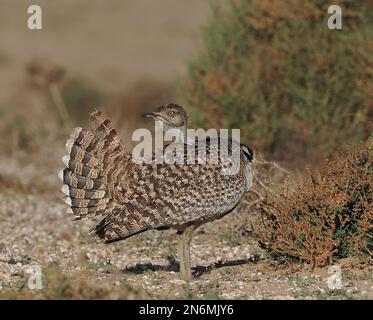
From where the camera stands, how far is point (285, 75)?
1254 centimetres

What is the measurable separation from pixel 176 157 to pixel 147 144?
13.4 feet

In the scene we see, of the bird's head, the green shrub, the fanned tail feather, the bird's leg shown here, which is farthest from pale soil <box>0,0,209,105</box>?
the bird's leg

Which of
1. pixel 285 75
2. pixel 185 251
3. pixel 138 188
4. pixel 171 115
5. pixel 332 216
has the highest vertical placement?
pixel 285 75

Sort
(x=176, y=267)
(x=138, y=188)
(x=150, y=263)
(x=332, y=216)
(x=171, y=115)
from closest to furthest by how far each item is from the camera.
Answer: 1. (x=138, y=188)
2. (x=332, y=216)
3. (x=171, y=115)
4. (x=176, y=267)
5. (x=150, y=263)

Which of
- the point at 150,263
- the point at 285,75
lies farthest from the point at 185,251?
the point at 285,75

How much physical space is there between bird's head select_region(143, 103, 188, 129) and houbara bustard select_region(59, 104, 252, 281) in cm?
56

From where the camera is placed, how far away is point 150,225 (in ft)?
23.7

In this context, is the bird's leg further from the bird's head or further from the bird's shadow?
the bird's head

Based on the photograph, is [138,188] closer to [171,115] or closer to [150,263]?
[171,115]

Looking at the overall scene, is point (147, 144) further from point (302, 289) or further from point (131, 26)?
point (131, 26)

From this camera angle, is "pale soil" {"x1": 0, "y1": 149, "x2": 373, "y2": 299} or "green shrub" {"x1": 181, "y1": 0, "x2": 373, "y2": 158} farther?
"green shrub" {"x1": 181, "y1": 0, "x2": 373, "y2": 158}

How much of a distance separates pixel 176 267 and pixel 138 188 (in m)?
1.32

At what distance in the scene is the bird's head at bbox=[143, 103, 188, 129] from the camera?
8.12 metres

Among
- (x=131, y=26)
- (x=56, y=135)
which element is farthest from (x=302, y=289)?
(x=131, y=26)
